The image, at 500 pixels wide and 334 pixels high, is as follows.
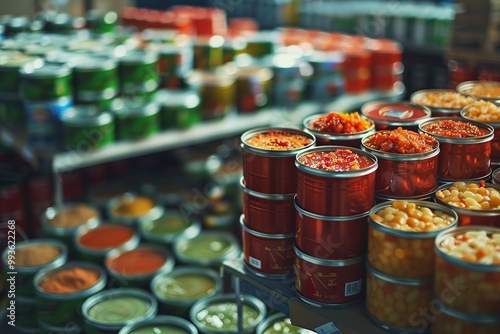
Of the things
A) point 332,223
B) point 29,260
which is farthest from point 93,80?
point 332,223

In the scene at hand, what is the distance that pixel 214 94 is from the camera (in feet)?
11.3

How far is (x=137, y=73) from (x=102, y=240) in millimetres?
877

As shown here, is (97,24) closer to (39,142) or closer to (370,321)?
(39,142)

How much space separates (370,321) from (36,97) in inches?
78.7

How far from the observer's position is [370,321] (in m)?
1.49

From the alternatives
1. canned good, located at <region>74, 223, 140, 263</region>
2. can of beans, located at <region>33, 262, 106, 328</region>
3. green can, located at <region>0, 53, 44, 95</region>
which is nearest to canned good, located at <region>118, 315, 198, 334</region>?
can of beans, located at <region>33, 262, 106, 328</region>

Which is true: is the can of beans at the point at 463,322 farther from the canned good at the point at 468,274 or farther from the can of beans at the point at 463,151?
the can of beans at the point at 463,151

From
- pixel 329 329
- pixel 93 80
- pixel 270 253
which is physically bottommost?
pixel 329 329

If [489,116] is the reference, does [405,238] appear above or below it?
below

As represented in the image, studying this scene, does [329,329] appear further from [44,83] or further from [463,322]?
[44,83]

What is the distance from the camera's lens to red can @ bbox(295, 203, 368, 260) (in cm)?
148

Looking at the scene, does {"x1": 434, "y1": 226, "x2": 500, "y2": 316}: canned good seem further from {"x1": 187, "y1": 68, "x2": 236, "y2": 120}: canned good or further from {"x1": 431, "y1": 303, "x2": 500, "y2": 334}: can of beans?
{"x1": 187, "y1": 68, "x2": 236, "y2": 120}: canned good

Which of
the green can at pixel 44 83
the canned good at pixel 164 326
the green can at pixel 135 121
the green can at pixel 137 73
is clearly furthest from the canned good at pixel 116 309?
the green can at pixel 137 73

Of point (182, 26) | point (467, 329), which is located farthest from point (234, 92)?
point (467, 329)
